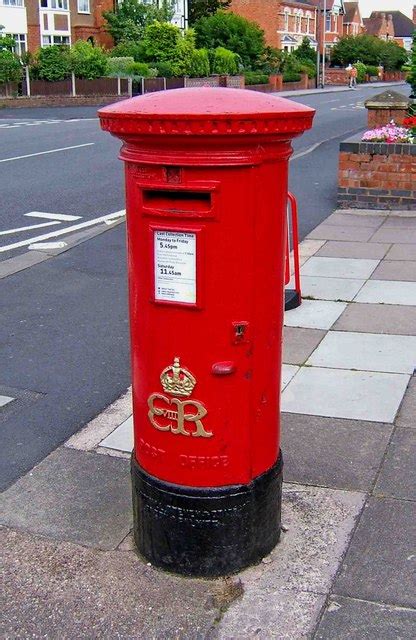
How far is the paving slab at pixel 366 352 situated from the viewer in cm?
547

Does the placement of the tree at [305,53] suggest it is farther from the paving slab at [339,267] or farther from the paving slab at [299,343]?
the paving slab at [299,343]

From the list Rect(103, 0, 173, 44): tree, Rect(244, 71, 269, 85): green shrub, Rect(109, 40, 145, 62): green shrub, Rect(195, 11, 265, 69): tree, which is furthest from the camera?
Rect(195, 11, 265, 69): tree

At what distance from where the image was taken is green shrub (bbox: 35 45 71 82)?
41.1 metres

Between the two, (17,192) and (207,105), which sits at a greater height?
(207,105)

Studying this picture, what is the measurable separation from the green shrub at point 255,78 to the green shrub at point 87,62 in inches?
516

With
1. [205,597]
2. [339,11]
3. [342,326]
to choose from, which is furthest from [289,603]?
[339,11]

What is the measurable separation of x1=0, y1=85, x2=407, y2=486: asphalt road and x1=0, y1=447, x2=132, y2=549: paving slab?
0.55 ft

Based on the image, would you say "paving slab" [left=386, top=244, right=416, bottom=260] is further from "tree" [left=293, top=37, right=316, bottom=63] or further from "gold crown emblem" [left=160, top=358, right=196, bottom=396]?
"tree" [left=293, top=37, right=316, bottom=63]

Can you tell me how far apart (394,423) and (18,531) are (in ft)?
7.12

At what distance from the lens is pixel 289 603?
120 inches

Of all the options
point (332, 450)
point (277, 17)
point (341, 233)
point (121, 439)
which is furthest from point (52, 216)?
point (277, 17)

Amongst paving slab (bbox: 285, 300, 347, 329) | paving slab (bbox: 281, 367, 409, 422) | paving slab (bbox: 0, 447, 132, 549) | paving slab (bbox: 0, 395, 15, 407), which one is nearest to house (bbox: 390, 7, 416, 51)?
paving slab (bbox: 285, 300, 347, 329)

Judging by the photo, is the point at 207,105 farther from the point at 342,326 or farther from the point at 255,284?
the point at 342,326

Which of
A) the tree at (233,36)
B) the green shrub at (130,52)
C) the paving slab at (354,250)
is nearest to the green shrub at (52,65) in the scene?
the green shrub at (130,52)
